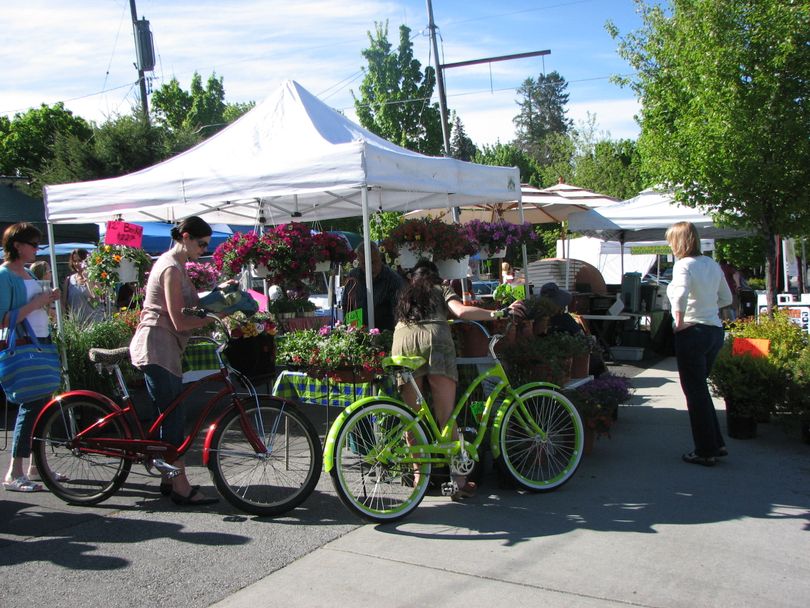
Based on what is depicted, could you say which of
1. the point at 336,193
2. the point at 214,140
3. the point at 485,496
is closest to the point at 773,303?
the point at 336,193

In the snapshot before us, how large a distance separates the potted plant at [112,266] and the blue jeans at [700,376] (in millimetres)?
5731

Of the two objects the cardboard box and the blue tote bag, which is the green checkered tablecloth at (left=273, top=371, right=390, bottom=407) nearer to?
the blue tote bag

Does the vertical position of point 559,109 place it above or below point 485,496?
above

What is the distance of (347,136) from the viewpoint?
21.4 feet

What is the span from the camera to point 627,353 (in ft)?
37.0

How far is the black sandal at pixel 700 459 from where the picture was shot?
5395 millimetres

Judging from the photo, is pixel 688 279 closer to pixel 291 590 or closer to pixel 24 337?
pixel 291 590

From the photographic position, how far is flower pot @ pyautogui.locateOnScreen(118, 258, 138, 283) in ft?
25.6

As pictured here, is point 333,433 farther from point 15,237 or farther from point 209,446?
point 15,237

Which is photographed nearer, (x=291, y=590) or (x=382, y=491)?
(x=291, y=590)

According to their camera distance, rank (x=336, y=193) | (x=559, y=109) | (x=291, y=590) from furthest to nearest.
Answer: (x=559, y=109) → (x=336, y=193) → (x=291, y=590)

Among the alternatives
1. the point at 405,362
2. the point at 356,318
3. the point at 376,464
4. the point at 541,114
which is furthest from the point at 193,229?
the point at 541,114

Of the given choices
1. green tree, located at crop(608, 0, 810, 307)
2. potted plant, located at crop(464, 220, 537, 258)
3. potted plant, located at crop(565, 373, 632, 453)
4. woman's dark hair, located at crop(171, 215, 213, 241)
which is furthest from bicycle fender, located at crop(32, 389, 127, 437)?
green tree, located at crop(608, 0, 810, 307)

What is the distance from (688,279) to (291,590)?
11.9ft
